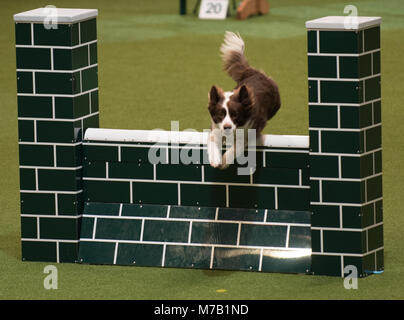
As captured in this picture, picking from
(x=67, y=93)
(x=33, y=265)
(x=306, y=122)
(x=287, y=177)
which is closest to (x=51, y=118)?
(x=67, y=93)

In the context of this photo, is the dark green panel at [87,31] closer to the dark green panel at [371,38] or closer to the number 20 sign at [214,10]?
the dark green panel at [371,38]

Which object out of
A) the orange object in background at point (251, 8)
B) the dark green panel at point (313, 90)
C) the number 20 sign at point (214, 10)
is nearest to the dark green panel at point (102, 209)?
the dark green panel at point (313, 90)

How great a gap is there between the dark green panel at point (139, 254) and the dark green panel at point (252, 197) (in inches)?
16.3

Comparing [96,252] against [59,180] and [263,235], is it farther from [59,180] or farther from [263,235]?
[263,235]

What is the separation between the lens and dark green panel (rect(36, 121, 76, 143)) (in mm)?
5480

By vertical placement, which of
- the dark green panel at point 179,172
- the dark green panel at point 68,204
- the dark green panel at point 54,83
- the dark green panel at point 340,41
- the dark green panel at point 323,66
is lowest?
the dark green panel at point 68,204

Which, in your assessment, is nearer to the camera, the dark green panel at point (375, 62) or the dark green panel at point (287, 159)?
the dark green panel at point (375, 62)

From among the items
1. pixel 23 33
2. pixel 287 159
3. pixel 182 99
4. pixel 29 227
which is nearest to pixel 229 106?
pixel 287 159

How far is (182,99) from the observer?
9438 mm

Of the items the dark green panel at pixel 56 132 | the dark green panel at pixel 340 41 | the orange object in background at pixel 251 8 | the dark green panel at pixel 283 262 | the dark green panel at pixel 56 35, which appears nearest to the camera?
the dark green panel at pixel 340 41

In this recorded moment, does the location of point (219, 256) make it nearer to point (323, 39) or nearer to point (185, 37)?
point (323, 39)

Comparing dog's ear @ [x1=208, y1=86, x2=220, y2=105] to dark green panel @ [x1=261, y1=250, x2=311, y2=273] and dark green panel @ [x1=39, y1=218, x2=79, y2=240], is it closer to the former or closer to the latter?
dark green panel @ [x1=261, y1=250, x2=311, y2=273]

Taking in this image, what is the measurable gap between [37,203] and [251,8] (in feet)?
27.0

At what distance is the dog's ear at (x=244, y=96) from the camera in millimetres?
5192
